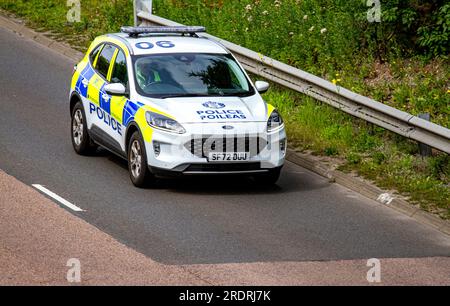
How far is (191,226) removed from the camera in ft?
47.6

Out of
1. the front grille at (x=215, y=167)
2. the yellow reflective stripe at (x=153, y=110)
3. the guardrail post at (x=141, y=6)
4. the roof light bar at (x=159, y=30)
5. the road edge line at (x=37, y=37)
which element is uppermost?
the roof light bar at (x=159, y=30)

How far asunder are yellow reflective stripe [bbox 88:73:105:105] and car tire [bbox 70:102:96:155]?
15.0 inches

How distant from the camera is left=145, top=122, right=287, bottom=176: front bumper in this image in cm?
1574

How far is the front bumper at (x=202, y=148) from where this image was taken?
15742mm

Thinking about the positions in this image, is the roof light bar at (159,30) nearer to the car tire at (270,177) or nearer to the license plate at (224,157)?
the car tire at (270,177)

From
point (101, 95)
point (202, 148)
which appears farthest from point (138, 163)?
point (101, 95)

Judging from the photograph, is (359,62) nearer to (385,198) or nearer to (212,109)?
(385,198)

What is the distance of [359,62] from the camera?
20734 millimetres

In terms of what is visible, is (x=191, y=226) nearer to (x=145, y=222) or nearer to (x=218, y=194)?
(x=145, y=222)

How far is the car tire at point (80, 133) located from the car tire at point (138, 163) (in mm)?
1685

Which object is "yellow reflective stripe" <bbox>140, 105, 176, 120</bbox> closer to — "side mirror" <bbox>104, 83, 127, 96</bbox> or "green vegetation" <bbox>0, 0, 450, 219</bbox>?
"side mirror" <bbox>104, 83, 127, 96</bbox>

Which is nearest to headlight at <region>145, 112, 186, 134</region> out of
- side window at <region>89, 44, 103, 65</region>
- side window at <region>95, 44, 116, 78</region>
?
side window at <region>95, 44, 116, 78</region>

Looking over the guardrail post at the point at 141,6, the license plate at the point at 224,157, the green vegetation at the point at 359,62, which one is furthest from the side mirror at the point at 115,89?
the guardrail post at the point at 141,6

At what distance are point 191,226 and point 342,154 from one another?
3.98 meters
